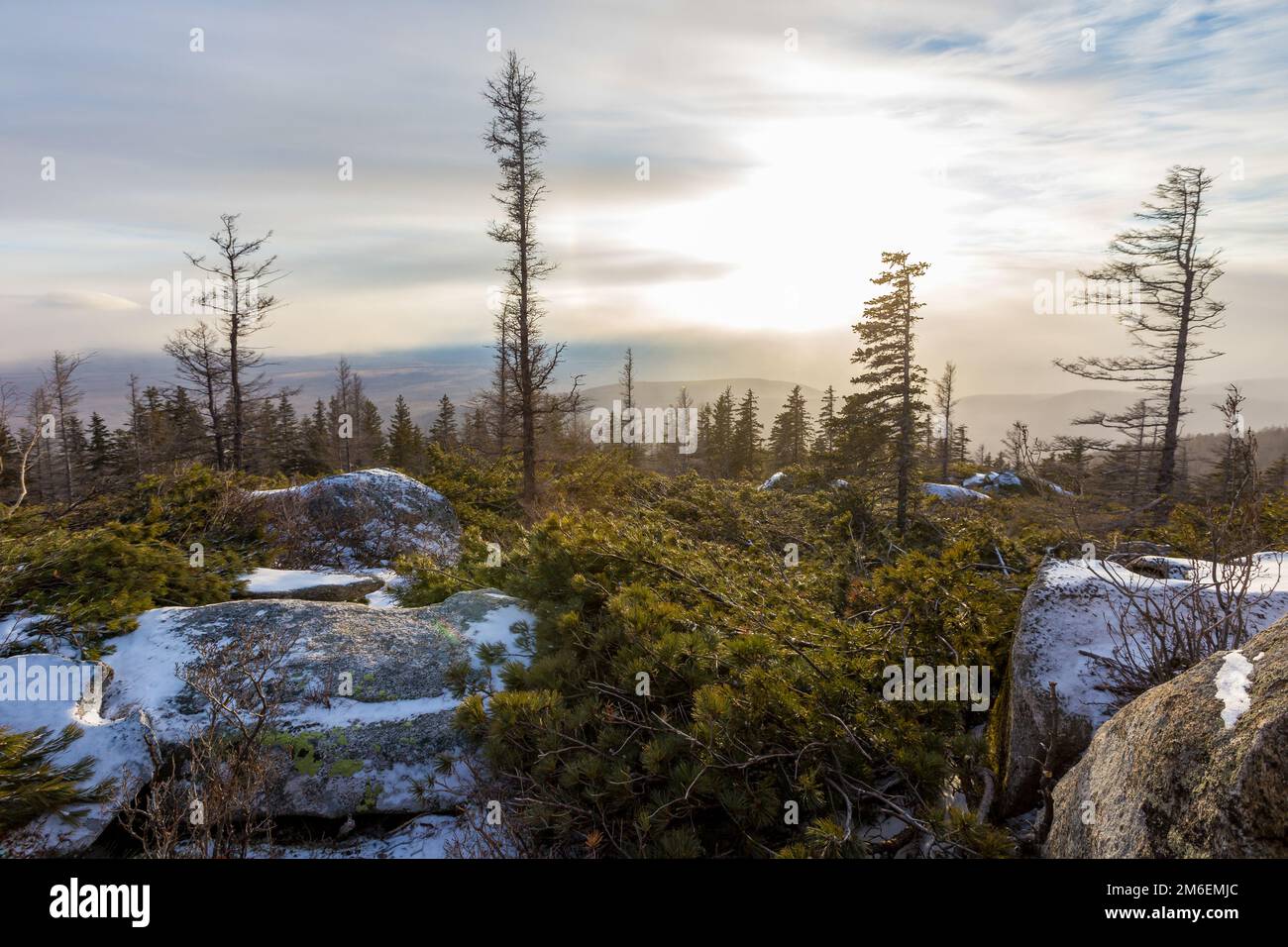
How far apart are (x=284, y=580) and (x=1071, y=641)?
8.20 m

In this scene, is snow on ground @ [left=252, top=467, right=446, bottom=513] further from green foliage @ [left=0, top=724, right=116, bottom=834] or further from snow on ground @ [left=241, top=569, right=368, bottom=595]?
green foliage @ [left=0, top=724, right=116, bottom=834]

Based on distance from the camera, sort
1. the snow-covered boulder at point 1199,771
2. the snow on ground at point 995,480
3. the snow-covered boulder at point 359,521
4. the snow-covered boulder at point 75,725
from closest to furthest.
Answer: the snow-covered boulder at point 1199,771
the snow-covered boulder at point 75,725
the snow-covered boulder at point 359,521
the snow on ground at point 995,480

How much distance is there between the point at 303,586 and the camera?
7293mm

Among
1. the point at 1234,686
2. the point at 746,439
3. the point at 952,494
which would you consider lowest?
the point at 952,494

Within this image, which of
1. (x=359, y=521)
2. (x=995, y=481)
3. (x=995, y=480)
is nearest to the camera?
(x=359, y=521)

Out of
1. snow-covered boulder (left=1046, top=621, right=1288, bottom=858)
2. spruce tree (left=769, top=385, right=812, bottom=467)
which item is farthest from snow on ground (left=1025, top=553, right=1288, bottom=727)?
spruce tree (left=769, top=385, right=812, bottom=467)

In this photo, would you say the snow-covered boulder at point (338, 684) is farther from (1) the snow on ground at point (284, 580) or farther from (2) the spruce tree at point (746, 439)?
(2) the spruce tree at point (746, 439)

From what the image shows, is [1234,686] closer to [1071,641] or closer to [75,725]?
[1071,641]

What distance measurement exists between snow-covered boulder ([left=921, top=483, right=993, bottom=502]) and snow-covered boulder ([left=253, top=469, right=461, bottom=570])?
58.1 ft

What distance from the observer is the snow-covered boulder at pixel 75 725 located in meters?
3.37

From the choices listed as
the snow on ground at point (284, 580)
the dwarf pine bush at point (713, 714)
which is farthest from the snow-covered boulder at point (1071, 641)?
the snow on ground at point (284, 580)

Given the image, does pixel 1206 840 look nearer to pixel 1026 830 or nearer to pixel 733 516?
pixel 1026 830

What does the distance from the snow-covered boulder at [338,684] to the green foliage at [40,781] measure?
1.31 ft

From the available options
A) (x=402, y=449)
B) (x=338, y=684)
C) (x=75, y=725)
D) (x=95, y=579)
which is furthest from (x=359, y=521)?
(x=402, y=449)
